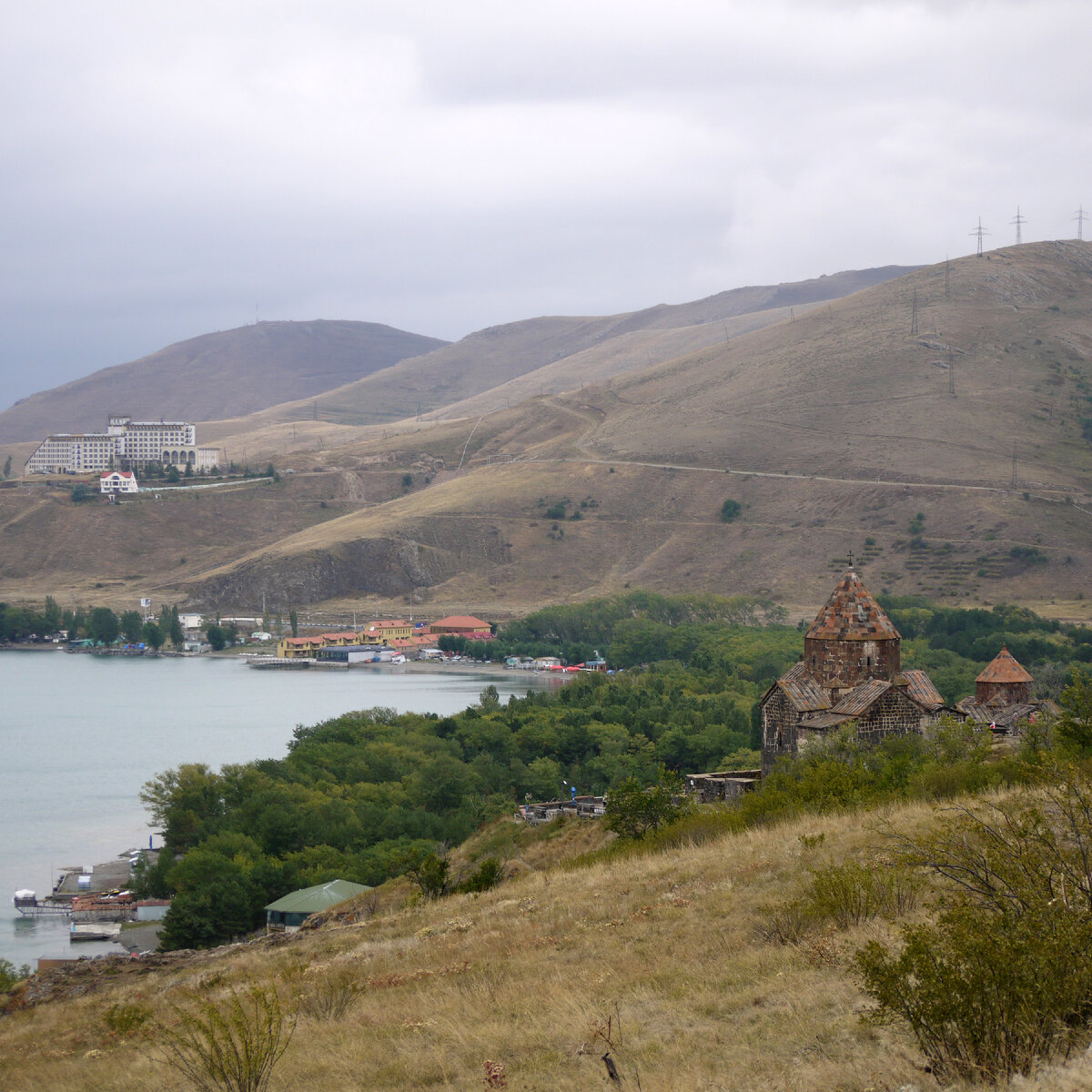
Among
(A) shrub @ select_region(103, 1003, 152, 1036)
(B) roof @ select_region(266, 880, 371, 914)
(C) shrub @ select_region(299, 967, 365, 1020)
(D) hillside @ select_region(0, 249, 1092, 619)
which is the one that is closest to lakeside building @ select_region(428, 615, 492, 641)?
(D) hillside @ select_region(0, 249, 1092, 619)

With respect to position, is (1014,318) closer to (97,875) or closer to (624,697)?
(624,697)

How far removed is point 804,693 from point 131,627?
89205mm

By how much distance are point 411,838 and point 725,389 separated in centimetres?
10147

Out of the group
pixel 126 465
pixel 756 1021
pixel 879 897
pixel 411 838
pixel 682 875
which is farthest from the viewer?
pixel 126 465

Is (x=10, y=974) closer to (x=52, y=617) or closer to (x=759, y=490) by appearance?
(x=52, y=617)

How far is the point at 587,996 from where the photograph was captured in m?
8.20

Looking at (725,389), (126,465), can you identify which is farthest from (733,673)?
(126,465)

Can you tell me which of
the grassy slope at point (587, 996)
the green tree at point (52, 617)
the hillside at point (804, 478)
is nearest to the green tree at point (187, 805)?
the grassy slope at point (587, 996)

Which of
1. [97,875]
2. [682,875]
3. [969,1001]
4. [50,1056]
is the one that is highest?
[969,1001]

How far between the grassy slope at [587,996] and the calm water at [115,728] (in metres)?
17.5

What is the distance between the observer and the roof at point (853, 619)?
895 inches

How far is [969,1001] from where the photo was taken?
5.53 meters

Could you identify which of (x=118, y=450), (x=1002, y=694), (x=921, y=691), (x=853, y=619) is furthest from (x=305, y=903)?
(x=118, y=450)

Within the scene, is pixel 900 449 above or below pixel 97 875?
above
